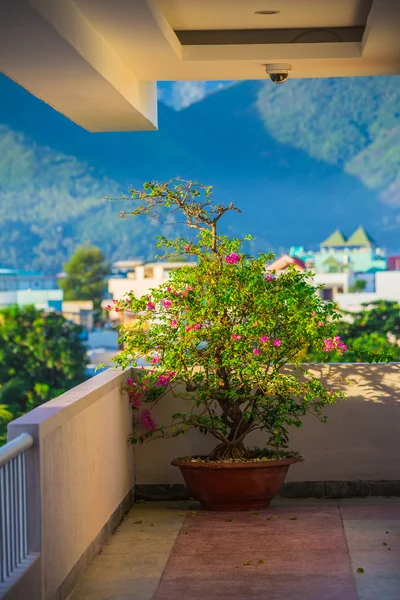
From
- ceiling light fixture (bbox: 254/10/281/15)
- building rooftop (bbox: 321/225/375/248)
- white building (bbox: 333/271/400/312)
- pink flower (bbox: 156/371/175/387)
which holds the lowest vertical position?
white building (bbox: 333/271/400/312)

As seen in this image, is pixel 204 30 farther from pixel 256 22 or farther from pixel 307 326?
pixel 307 326

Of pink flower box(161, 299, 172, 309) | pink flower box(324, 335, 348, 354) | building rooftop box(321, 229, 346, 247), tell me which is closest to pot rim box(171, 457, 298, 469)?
pink flower box(324, 335, 348, 354)

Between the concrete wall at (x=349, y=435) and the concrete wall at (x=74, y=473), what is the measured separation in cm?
57

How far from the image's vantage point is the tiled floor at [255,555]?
3930mm

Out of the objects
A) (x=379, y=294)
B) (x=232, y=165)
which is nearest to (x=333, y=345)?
(x=379, y=294)

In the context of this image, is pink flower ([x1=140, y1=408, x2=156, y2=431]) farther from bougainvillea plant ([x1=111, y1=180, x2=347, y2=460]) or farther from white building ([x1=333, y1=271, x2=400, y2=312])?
white building ([x1=333, y1=271, x2=400, y2=312])

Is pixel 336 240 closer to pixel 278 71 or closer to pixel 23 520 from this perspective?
pixel 278 71

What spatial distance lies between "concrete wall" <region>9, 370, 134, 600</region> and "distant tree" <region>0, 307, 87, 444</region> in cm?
4750

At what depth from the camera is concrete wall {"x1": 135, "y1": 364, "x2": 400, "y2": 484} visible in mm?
5965

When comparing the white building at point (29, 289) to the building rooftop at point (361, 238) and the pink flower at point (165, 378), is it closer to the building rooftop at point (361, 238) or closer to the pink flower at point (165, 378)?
the building rooftop at point (361, 238)

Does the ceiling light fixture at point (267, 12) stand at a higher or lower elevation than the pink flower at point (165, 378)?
higher

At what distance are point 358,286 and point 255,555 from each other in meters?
86.2

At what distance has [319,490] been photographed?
600 cm

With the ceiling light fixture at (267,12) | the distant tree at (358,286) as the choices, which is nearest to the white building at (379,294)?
the distant tree at (358,286)
